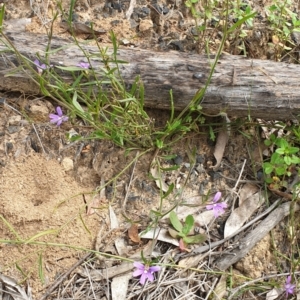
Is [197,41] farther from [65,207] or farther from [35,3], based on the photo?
[65,207]

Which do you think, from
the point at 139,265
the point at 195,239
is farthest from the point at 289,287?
the point at 139,265

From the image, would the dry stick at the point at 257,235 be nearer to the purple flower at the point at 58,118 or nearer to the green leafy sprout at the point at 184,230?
the green leafy sprout at the point at 184,230

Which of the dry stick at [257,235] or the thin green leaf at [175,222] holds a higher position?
the thin green leaf at [175,222]

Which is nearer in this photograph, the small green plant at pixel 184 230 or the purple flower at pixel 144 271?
the purple flower at pixel 144 271

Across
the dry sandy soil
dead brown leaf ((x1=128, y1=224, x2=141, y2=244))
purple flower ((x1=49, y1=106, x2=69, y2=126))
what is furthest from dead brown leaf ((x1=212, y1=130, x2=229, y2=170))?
purple flower ((x1=49, y1=106, x2=69, y2=126))

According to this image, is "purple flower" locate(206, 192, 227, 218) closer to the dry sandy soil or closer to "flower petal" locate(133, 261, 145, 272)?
the dry sandy soil

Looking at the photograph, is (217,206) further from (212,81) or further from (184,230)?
(212,81)

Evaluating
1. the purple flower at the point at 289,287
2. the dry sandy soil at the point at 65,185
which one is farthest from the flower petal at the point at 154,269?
the purple flower at the point at 289,287
